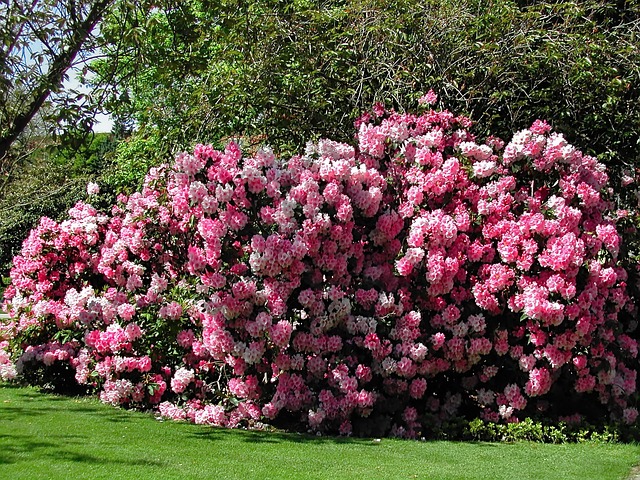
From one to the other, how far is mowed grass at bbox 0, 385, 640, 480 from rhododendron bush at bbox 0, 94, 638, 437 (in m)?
0.67

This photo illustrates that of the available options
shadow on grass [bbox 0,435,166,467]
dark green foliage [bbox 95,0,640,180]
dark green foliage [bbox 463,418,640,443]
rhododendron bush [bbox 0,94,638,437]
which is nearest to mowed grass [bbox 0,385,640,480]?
shadow on grass [bbox 0,435,166,467]

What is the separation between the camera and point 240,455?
6.58 meters

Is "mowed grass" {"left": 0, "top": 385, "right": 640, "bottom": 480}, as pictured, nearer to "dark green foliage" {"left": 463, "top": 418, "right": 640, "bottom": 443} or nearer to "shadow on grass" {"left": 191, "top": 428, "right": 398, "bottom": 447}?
"shadow on grass" {"left": 191, "top": 428, "right": 398, "bottom": 447}

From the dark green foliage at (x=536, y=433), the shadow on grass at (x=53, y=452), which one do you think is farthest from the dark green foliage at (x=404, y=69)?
the shadow on grass at (x=53, y=452)

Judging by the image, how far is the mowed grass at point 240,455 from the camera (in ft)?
19.4

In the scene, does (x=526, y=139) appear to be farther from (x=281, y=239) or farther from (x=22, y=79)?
(x=22, y=79)

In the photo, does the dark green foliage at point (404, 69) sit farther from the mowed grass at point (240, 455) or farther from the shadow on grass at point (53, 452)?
the shadow on grass at point (53, 452)

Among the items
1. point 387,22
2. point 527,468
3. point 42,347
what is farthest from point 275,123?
point 527,468

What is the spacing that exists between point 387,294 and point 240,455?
8.95 ft

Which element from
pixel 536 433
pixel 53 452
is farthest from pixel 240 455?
pixel 536 433

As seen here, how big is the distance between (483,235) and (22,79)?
202 inches

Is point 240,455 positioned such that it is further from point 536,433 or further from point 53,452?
point 536,433

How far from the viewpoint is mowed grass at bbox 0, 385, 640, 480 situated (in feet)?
19.4

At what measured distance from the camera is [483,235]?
341 inches
